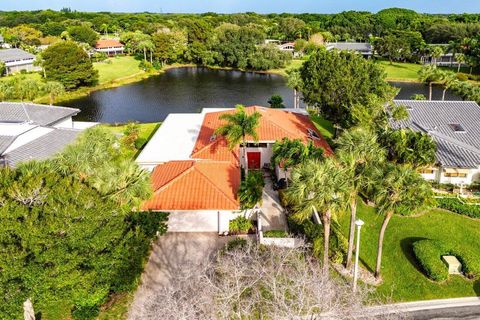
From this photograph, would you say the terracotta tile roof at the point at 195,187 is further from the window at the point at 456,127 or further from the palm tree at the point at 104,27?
the palm tree at the point at 104,27

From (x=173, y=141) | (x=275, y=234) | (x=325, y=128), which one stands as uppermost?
(x=173, y=141)

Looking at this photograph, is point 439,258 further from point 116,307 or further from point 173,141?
point 173,141

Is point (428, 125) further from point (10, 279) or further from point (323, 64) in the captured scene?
point (10, 279)

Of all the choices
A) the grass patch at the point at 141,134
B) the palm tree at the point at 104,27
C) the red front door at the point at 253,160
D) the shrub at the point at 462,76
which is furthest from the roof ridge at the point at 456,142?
the palm tree at the point at 104,27

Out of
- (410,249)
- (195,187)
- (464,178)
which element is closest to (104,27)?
(195,187)

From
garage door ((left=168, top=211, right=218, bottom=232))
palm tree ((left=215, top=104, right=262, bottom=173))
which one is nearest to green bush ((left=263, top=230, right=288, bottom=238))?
garage door ((left=168, top=211, right=218, bottom=232))

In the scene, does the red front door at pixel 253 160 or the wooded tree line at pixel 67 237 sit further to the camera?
the red front door at pixel 253 160

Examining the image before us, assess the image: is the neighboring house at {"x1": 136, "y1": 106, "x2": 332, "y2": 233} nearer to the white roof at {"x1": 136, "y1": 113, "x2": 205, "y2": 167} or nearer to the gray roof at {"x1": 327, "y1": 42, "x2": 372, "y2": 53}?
the white roof at {"x1": 136, "y1": 113, "x2": 205, "y2": 167}
